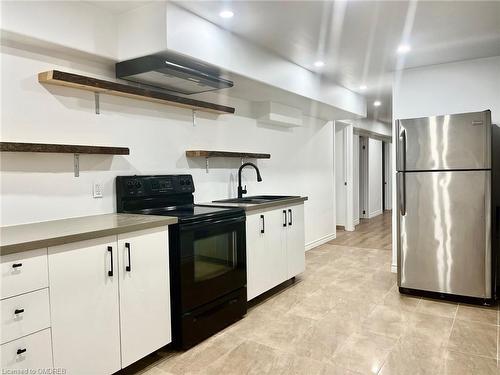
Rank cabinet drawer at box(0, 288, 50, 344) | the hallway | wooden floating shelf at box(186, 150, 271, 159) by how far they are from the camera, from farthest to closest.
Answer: the hallway → wooden floating shelf at box(186, 150, 271, 159) → cabinet drawer at box(0, 288, 50, 344)

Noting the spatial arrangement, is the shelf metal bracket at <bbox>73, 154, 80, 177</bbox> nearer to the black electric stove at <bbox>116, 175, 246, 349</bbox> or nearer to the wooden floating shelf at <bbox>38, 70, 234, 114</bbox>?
the black electric stove at <bbox>116, 175, 246, 349</bbox>

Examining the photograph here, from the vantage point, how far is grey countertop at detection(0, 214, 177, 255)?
171cm

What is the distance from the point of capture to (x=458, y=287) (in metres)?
3.39

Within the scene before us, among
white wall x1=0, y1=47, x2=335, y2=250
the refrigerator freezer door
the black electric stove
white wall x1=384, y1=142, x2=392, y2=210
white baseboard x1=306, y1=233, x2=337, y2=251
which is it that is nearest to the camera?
white wall x1=0, y1=47, x2=335, y2=250

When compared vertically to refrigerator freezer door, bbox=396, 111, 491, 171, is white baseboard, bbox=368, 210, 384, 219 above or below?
below

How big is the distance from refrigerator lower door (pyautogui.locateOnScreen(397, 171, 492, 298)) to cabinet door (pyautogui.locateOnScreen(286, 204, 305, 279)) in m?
1.01

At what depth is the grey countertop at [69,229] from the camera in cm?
171

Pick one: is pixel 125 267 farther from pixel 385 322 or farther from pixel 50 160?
pixel 385 322

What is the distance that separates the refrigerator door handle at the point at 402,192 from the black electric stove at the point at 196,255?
1619 millimetres

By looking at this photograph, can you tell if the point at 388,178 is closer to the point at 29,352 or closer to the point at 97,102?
the point at 97,102

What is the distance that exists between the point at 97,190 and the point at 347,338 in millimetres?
2110

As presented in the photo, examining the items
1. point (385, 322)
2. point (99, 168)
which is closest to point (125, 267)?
point (99, 168)

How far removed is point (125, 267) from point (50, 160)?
0.88 meters

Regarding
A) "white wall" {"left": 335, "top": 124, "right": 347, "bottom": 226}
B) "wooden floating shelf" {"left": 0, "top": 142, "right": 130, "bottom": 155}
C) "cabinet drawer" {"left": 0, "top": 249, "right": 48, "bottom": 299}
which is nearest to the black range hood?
"wooden floating shelf" {"left": 0, "top": 142, "right": 130, "bottom": 155}
